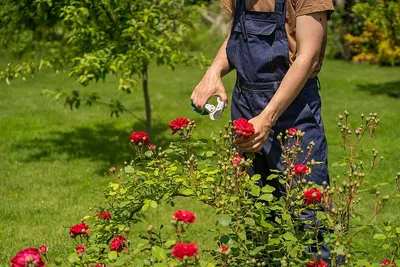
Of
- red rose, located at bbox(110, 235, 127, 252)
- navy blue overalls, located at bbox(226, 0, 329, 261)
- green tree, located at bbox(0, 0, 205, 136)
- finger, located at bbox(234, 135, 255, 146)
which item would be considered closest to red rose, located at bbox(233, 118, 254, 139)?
finger, located at bbox(234, 135, 255, 146)

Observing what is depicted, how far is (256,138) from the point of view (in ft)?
9.90

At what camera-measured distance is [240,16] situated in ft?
11.1

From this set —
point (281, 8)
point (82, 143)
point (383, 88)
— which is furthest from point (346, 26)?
point (281, 8)

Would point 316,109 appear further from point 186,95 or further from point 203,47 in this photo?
point 203,47

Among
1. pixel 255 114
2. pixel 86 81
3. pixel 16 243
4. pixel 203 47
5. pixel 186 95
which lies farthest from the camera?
pixel 203 47

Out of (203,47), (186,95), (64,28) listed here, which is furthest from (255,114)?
(203,47)

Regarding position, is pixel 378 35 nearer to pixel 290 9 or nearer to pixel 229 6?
pixel 229 6

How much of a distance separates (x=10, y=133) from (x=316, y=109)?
7.62 m

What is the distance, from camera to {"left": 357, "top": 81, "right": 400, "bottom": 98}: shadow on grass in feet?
47.2

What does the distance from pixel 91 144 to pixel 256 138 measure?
22.2ft

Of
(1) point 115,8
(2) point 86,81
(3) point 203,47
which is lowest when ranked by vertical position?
(3) point 203,47

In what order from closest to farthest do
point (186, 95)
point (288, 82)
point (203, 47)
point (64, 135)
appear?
1. point (288, 82)
2. point (64, 135)
3. point (186, 95)
4. point (203, 47)

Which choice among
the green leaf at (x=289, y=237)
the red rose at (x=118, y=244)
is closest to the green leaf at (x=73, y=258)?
the red rose at (x=118, y=244)

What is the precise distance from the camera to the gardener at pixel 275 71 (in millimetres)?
3092
